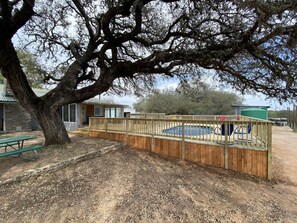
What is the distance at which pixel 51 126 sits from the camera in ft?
18.8

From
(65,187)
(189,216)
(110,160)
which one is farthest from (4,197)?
(189,216)

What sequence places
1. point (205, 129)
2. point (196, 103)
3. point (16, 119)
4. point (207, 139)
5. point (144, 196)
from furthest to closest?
1. point (196, 103)
2. point (16, 119)
3. point (205, 129)
4. point (207, 139)
5. point (144, 196)

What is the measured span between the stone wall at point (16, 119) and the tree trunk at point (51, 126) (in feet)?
22.8

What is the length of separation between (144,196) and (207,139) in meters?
→ 3.21

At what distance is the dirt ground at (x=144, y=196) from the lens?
255cm

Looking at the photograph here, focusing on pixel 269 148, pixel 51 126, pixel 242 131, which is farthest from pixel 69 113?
pixel 269 148

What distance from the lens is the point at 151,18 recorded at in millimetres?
5938

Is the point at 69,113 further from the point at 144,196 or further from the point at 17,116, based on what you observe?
the point at 144,196

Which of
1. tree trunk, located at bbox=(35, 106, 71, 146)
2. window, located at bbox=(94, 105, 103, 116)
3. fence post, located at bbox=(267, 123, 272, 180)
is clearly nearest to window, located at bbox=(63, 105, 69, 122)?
window, located at bbox=(94, 105, 103, 116)

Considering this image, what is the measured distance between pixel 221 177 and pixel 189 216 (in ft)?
7.13

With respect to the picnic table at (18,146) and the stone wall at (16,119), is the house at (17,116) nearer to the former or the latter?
the stone wall at (16,119)

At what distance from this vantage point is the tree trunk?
562 centimetres

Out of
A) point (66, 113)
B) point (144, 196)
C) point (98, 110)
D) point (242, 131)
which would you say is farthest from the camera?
point (98, 110)

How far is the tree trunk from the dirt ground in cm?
210
